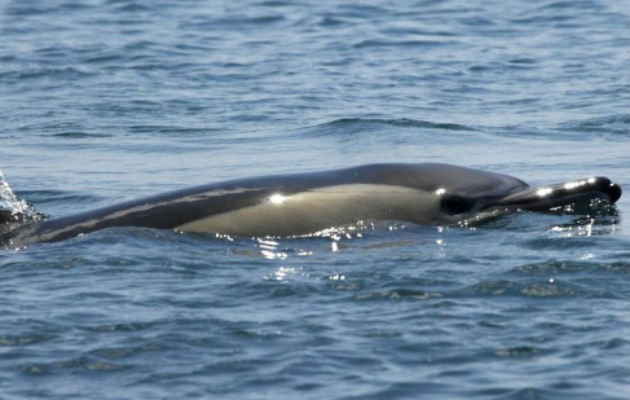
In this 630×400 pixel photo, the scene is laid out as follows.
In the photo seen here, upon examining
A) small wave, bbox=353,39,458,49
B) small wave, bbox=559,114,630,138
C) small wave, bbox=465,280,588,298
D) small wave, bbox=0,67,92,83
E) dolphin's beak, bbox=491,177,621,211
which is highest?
small wave, bbox=0,67,92,83

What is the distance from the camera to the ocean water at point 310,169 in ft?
29.4

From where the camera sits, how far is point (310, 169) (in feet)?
55.6

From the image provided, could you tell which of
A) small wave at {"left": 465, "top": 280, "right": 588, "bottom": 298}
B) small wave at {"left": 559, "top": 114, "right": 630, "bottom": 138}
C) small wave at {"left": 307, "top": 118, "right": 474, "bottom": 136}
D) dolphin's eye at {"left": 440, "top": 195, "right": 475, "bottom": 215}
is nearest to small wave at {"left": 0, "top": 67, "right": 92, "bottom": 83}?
small wave at {"left": 307, "top": 118, "right": 474, "bottom": 136}

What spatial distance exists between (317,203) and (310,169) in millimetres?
4546

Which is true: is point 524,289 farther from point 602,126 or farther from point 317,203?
point 602,126

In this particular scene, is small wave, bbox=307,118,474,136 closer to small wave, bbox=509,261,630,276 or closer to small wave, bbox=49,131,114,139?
small wave, bbox=49,131,114,139

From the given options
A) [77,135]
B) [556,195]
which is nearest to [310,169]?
[77,135]

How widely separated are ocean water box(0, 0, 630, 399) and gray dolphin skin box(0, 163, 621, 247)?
0.19 metres

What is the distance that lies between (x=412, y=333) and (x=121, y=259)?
289 centimetres

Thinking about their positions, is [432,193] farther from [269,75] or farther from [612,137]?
[269,75]

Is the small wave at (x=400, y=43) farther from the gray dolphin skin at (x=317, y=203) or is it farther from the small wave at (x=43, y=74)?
the gray dolphin skin at (x=317, y=203)

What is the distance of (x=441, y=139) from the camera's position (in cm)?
1895

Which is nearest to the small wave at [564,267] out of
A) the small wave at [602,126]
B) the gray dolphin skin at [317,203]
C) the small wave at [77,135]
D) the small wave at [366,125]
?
the gray dolphin skin at [317,203]

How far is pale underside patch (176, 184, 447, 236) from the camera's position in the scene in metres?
12.3
